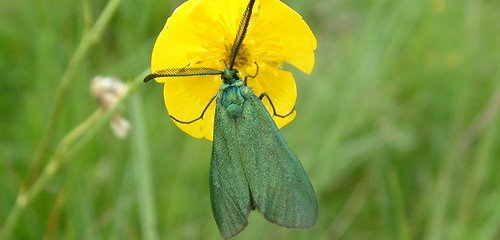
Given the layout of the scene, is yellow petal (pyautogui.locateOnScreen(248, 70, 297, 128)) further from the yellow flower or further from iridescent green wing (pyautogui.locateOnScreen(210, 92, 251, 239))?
iridescent green wing (pyautogui.locateOnScreen(210, 92, 251, 239))

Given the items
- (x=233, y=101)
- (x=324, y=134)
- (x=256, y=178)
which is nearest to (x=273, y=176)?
(x=256, y=178)

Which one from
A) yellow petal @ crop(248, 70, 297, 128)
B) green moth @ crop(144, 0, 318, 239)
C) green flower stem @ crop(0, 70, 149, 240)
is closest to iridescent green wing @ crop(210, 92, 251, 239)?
green moth @ crop(144, 0, 318, 239)

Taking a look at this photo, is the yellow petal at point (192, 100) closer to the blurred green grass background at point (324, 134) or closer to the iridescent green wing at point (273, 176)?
the iridescent green wing at point (273, 176)

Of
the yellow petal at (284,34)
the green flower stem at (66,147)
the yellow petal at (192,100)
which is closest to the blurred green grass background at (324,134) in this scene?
the green flower stem at (66,147)

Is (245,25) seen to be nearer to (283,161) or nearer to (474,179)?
(283,161)

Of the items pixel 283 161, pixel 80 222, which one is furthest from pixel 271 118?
pixel 80 222

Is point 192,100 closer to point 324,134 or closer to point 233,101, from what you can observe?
point 233,101
